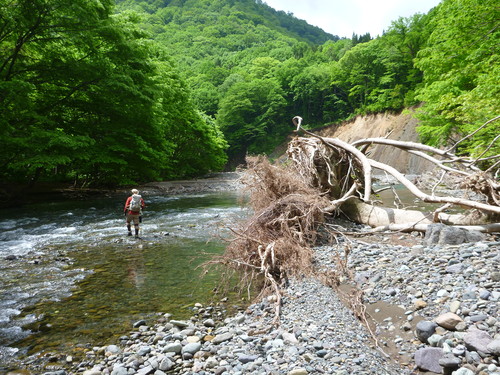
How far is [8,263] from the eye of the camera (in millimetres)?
7043

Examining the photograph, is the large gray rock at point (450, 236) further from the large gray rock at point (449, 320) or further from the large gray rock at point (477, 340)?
the large gray rock at point (477, 340)

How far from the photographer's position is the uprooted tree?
5488 millimetres

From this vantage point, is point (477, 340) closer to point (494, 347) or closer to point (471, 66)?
point (494, 347)

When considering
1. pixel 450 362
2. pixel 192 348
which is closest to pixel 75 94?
pixel 192 348

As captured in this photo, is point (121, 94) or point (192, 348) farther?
point (121, 94)

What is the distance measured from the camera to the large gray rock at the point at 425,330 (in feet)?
9.66

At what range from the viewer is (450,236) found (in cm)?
516

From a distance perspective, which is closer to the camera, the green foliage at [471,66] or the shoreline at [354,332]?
the shoreline at [354,332]

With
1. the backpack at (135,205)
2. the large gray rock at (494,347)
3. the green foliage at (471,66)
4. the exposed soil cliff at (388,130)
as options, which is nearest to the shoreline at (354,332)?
the large gray rock at (494,347)

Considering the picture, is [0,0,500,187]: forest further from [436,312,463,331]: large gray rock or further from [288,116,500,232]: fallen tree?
[436,312,463,331]: large gray rock

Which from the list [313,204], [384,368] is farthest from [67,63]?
Result: [384,368]

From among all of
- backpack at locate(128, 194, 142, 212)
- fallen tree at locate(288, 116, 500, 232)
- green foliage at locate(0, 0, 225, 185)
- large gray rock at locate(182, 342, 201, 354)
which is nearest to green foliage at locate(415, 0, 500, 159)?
fallen tree at locate(288, 116, 500, 232)

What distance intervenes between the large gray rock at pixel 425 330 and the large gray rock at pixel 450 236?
2665 mm

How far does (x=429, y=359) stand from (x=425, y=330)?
14.1 inches
